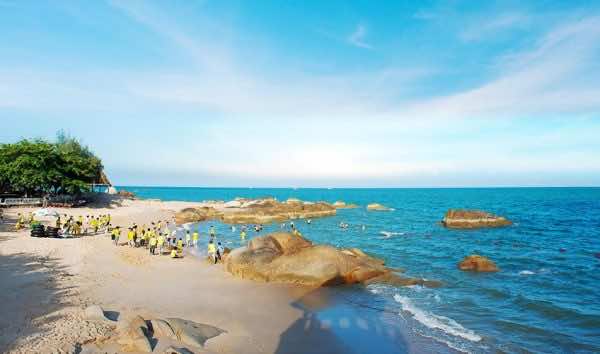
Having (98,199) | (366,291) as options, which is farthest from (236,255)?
(98,199)

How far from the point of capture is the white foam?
14122mm

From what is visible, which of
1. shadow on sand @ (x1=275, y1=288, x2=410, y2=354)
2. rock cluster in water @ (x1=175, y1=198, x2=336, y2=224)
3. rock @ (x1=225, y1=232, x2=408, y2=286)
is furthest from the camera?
rock cluster in water @ (x1=175, y1=198, x2=336, y2=224)

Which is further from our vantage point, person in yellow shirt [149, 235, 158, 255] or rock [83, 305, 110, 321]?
person in yellow shirt [149, 235, 158, 255]

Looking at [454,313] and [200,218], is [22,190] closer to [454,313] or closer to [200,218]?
[200,218]

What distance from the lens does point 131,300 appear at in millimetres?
15680

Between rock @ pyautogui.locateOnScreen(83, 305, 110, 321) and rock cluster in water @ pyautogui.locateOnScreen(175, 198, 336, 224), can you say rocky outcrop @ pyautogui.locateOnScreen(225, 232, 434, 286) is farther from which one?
rock cluster in water @ pyautogui.locateOnScreen(175, 198, 336, 224)

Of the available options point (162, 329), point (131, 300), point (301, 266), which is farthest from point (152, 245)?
point (162, 329)

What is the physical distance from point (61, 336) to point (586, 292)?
24.1 metres

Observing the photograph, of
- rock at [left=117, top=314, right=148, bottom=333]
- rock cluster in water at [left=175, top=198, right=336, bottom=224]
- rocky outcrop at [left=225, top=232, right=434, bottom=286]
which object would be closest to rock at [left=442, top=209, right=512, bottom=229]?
rock cluster in water at [left=175, top=198, right=336, bottom=224]

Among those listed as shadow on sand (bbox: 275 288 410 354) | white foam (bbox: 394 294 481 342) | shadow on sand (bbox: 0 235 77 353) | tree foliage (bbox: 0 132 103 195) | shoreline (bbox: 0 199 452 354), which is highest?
tree foliage (bbox: 0 132 103 195)

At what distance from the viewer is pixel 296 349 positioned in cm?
1205

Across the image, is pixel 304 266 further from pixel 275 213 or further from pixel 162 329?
pixel 275 213

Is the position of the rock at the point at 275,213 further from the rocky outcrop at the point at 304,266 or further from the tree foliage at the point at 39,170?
the rocky outcrop at the point at 304,266

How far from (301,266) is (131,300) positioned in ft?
28.1
